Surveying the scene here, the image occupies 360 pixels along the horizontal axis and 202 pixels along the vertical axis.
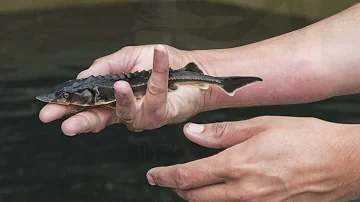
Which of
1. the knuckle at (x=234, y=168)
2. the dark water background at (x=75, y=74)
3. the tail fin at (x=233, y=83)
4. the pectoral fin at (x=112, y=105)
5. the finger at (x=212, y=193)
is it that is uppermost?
the tail fin at (x=233, y=83)

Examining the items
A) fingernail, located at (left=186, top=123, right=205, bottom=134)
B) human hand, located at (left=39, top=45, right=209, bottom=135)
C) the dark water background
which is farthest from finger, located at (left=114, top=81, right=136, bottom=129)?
the dark water background

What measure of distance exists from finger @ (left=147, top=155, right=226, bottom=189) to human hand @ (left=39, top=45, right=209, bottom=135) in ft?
0.46

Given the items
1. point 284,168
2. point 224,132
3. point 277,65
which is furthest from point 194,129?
point 277,65

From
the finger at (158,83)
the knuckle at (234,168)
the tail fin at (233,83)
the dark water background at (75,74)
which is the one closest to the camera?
the knuckle at (234,168)

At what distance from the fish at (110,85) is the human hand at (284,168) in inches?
8.1

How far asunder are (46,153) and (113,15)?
2.17 ft

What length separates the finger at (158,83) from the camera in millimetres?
895

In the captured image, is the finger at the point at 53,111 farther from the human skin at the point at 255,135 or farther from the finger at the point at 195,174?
the finger at the point at 195,174

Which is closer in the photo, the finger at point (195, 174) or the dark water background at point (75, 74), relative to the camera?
the finger at point (195, 174)

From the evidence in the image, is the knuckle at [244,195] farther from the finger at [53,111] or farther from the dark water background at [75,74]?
the dark water background at [75,74]

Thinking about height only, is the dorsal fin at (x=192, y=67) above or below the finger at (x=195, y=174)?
above

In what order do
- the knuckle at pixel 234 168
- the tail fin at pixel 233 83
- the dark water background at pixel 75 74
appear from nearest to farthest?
the knuckle at pixel 234 168, the tail fin at pixel 233 83, the dark water background at pixel 75 74

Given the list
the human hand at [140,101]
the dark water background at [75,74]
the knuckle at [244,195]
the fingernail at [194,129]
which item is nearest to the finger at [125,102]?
the human hand at [140,101]

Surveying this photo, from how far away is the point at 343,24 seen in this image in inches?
47.4
